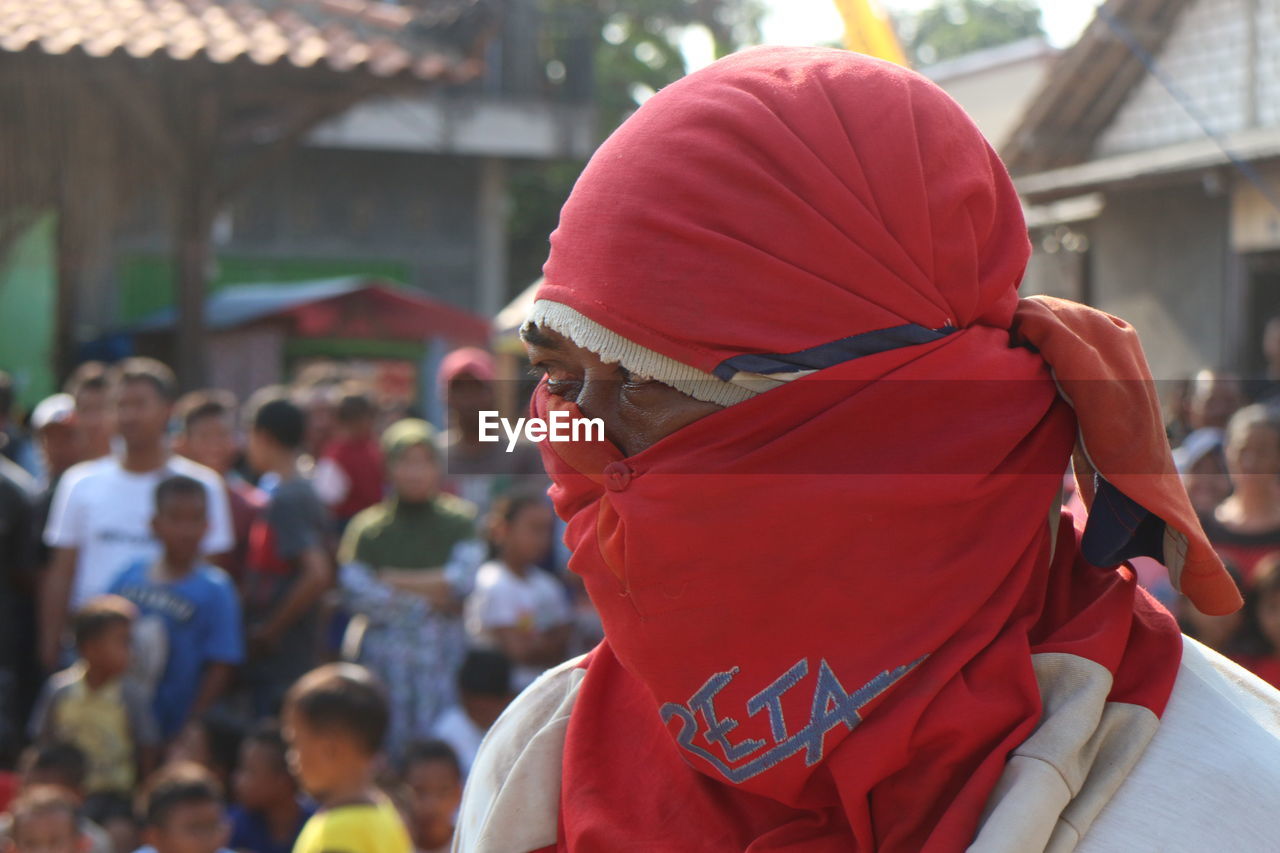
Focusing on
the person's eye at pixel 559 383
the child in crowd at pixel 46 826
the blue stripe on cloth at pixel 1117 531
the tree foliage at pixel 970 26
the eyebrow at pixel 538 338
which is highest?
the eyebrow at pixel 538 338

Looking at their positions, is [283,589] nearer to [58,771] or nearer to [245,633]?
[245,633]

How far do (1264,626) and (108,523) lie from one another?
3.93 m

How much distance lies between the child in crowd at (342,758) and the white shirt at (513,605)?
36.3 inches

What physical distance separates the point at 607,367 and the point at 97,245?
7.09m

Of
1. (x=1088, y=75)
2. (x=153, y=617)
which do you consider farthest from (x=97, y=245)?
(x=1088, y=75)

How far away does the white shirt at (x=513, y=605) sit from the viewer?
5348mm

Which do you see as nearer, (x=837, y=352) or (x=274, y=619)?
(x=837, y=352)

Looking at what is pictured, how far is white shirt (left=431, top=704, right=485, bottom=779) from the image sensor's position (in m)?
4.82

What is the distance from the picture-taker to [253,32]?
783 cm

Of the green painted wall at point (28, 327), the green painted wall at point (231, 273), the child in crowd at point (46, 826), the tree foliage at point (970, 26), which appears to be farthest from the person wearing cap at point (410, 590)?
the green painted wall at point (231, 273)

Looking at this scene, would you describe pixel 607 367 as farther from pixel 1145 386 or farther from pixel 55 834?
pixel 55 834

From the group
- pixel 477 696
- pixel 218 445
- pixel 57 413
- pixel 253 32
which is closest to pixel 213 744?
pixel 477 696

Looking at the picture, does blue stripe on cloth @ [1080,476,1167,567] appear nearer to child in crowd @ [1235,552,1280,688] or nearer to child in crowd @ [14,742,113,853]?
child in crowd @ [1235,552,1280,688]

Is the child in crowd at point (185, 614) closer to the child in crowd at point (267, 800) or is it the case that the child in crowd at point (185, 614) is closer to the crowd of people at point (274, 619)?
the crowd of people at point (274, 619)
